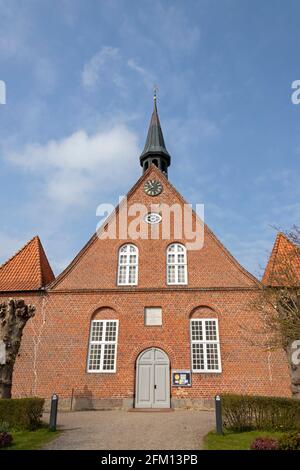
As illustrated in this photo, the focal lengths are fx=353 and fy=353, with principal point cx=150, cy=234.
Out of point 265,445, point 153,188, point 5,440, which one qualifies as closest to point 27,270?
point 153,188

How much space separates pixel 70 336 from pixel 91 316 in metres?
1.40

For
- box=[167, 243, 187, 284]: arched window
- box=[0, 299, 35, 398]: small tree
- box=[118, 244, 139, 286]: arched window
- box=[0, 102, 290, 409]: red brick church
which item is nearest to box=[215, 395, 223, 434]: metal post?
box=[0, 102, 290, 409]: red brick church

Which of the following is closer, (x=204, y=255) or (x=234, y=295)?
(x=234, y=295)

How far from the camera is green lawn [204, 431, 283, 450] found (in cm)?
880

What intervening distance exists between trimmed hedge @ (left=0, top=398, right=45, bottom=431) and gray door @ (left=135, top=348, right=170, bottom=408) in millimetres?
6266

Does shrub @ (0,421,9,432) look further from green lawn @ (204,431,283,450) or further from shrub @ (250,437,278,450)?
shrub @ (250,437,278,450)

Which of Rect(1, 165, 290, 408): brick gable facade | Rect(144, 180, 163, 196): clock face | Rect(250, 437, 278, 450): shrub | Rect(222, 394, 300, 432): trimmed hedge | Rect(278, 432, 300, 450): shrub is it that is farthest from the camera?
Rect(144, 180, 163, 196): clock face

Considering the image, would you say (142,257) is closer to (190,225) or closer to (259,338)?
(190,225)

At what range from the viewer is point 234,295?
59.5 ft

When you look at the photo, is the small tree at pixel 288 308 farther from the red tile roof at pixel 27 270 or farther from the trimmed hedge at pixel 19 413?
the red tile roof at pixel 27 270

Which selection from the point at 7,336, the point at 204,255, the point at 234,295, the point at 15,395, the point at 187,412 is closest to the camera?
the point at 7,336

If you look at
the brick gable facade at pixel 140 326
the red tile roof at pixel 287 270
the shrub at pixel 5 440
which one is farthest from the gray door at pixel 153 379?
the shrub at pixel 5 440
